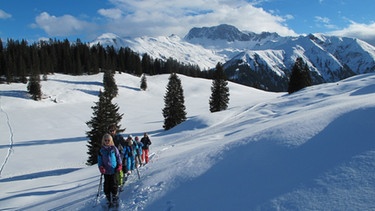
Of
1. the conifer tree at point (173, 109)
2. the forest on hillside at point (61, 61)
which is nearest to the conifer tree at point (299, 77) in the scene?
the conifer tree at point (173, 109)

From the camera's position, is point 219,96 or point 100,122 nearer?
point 100,122

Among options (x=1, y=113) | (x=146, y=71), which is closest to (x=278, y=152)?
(x=1, y=113)

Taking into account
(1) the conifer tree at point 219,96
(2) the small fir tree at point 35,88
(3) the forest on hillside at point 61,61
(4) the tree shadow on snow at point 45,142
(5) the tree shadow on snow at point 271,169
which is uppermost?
(3) the forest on hillside at point 61,61

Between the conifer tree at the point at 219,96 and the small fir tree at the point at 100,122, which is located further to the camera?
the conifer tree at the point at 219,96

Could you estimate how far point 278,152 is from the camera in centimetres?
963

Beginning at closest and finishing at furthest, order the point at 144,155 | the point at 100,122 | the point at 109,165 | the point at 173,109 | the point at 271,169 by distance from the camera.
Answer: the point at 271,169 → the point at 109,165 → the point at 144,155 → the point at 100,122 → the point at 173,109

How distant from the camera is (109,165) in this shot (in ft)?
32.5

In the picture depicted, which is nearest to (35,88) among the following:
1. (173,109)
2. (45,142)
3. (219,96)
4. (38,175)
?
(45,142)

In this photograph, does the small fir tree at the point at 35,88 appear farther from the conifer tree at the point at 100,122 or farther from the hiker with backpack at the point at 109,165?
the hiker with backpack at the point at 109,165

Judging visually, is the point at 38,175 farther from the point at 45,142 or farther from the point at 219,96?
the point at 219,96

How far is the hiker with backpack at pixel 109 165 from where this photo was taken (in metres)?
9.88

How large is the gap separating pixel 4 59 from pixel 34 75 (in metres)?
24.5

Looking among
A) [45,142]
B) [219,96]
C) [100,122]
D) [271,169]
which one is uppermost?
[219,96]

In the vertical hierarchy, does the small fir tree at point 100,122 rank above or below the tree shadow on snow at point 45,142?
above
